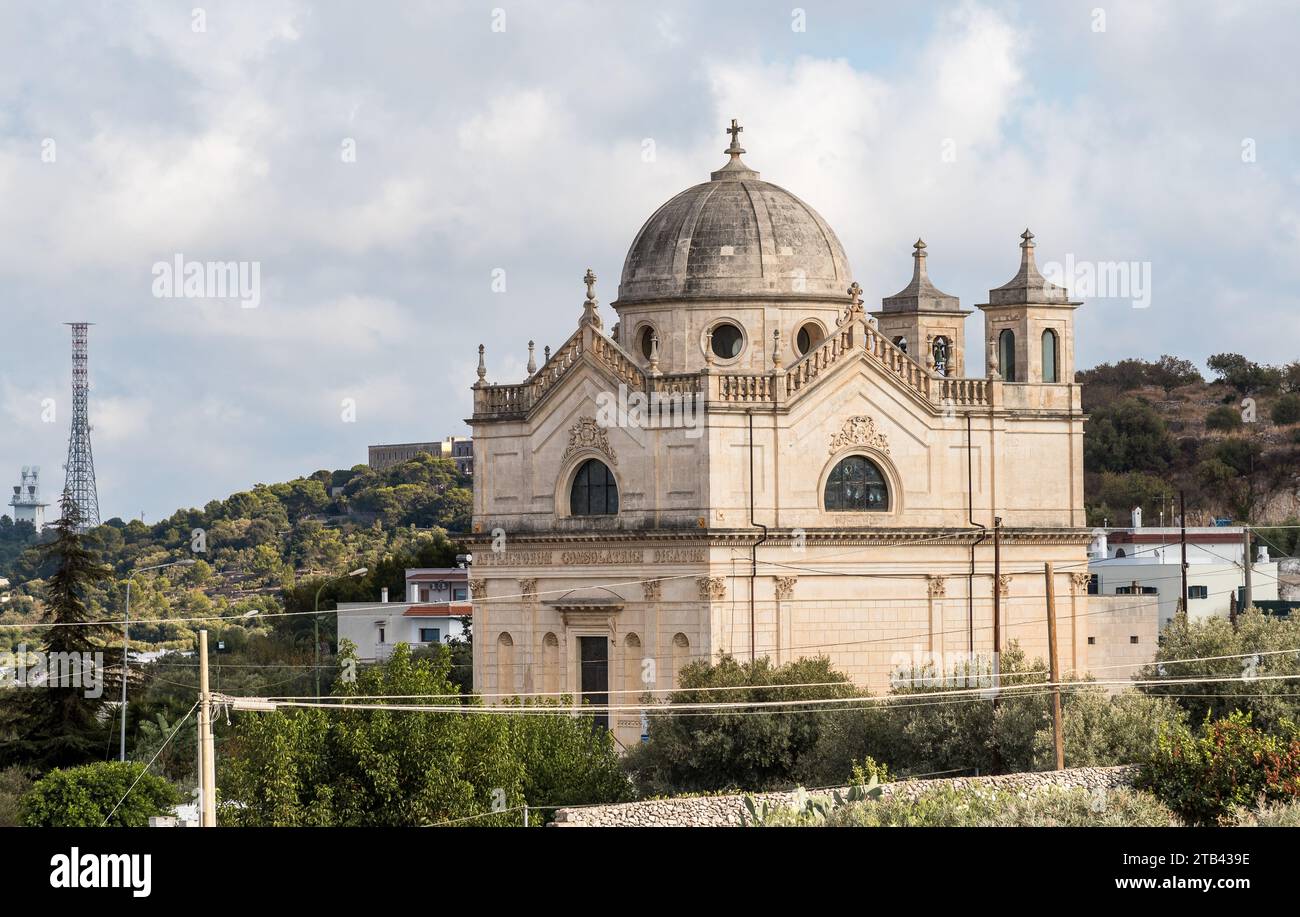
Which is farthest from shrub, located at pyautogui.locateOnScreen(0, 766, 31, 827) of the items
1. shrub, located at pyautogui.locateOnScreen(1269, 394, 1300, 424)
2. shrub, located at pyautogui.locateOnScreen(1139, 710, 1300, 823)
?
shrub, located at pyautogui.locateOnScreen(1269, 394, 1300, 424)

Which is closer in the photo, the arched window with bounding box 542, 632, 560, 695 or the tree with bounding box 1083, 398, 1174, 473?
the arched window with bounding box 542, 632, 560, 695

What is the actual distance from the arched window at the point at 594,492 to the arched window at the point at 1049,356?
504 inches

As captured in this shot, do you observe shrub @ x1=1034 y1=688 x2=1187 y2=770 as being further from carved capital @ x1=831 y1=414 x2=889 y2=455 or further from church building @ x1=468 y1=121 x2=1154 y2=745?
carved capital @ x1=831 y1=414 x2=889 y2=455

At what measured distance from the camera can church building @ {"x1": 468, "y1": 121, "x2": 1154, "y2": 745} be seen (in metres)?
66.7

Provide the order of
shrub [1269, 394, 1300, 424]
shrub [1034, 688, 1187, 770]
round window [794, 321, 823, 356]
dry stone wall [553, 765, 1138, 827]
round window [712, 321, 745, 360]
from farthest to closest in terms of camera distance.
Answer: shrub [1269, 394, 1300, 424] → round window [794, 321, 823, 356] → round window [712, 321, 745, 360] → shrub [1034, 688, 1187, 770] → dry stone wall [553, 765, 1138, 827]

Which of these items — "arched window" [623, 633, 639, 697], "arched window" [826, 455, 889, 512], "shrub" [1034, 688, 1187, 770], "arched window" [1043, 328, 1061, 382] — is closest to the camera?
"shrub" [1034, 688, 1187, 770]

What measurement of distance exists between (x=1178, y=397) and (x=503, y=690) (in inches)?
4907

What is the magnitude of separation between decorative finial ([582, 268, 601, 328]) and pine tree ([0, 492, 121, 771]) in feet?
57.5

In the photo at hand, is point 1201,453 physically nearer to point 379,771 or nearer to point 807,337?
point 807,337

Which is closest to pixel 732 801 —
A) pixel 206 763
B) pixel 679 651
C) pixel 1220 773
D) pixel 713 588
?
pixel 1220 773
